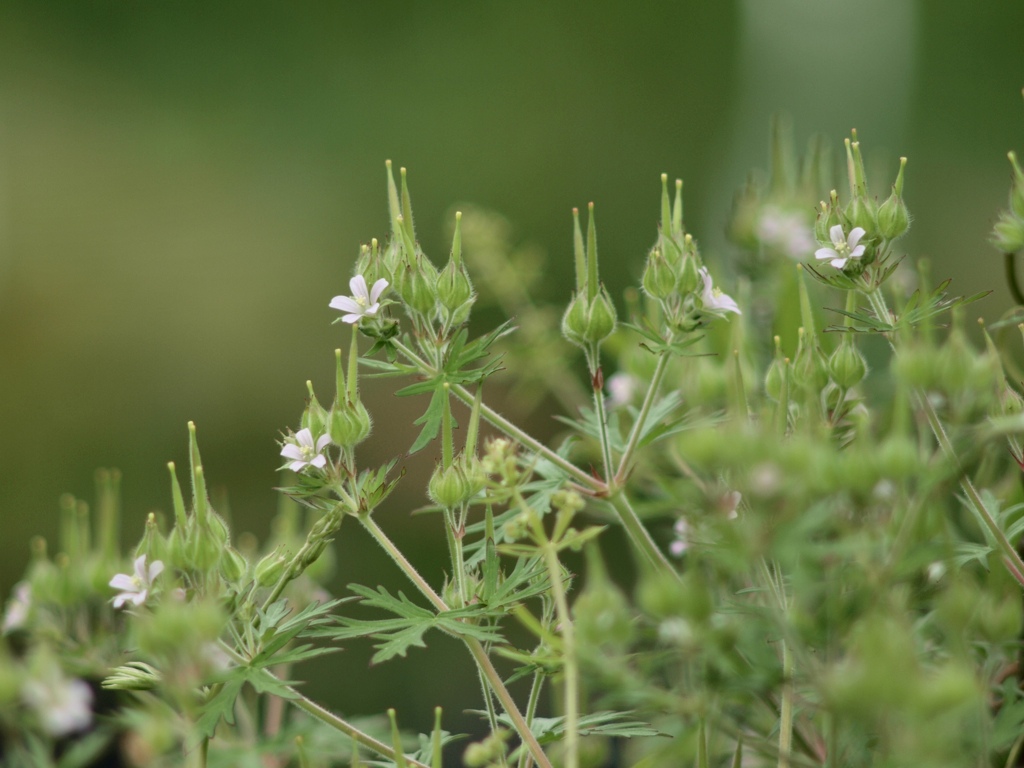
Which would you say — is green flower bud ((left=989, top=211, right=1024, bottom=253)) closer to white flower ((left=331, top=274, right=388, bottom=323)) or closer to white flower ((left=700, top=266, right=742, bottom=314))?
white flower ((left=700, top=266, right=742, bottom=314))

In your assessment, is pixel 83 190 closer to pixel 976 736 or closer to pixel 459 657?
pixel 459 657

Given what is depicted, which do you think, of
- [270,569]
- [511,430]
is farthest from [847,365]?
[270,569]

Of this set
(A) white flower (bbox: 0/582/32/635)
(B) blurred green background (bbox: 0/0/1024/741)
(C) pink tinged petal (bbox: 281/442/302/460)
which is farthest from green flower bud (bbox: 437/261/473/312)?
(B) blurred green background (bbox: 0/0/1024/741)

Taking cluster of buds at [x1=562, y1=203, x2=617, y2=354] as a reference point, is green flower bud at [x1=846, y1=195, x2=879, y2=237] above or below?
above

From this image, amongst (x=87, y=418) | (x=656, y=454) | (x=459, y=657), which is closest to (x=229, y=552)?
(x=656, y=454)

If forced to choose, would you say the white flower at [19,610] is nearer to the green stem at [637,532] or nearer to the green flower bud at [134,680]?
the green flower bud at [134,680]

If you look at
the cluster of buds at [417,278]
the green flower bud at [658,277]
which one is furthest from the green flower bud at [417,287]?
the green flower bud at [658,277]

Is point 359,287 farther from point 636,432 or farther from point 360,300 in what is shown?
point 636,432
